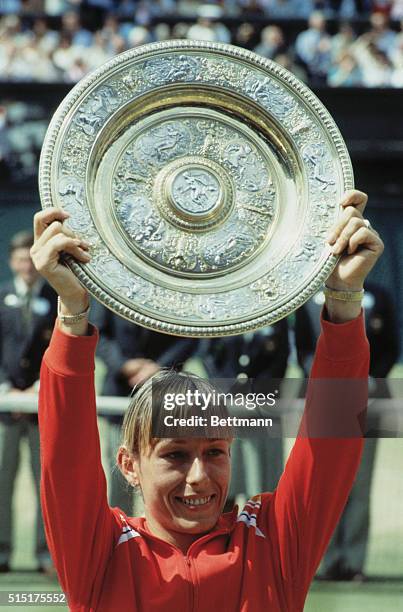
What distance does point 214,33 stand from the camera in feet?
27.6

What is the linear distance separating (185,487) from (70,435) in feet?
0.80

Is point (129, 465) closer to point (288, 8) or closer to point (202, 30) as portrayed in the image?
point (202, 30)

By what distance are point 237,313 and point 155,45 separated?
1.90 feet

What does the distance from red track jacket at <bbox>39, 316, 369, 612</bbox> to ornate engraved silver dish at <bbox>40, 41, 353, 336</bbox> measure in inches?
8.0

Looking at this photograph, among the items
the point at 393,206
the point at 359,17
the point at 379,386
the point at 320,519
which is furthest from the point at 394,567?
the point at 359,17

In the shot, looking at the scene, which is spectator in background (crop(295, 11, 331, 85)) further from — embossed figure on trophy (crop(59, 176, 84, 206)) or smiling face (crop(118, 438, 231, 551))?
smiling face (crop(118, 438, 231, 551))

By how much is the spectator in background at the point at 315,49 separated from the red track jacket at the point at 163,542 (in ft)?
19.9

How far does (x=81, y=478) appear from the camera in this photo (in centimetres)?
209

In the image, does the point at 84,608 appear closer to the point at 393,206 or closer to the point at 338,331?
the point at 338,331

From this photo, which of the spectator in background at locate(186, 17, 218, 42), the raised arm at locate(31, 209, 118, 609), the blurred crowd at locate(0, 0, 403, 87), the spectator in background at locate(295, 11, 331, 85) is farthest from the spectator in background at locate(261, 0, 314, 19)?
the raised arm at locate(31, 209, 118, 609)

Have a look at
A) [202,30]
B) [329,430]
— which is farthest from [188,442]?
[202,30]

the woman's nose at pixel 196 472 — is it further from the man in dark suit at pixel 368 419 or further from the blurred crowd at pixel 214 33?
the blurred crowd at pixel 214 33

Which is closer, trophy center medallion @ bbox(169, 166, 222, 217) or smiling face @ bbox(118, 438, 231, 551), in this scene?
smiling face @ bbox(118, 438, 231, 551)

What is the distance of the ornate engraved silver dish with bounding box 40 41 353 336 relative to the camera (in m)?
2.24
